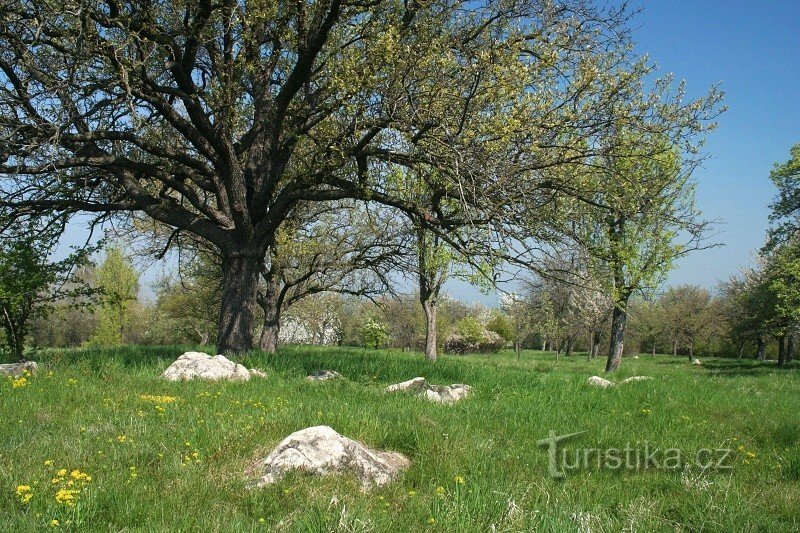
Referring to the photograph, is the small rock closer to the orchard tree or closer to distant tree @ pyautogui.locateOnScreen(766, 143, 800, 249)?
the orchard tree

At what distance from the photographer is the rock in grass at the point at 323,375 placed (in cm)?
945

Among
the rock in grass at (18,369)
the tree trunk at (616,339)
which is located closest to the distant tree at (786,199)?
the tree trunk at (616,339)

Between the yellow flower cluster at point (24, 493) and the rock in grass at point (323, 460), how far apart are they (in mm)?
1514

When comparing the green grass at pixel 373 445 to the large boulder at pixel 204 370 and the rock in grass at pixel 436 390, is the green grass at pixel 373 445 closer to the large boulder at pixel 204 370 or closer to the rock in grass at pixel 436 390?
the rock in grass at pixel 436 390

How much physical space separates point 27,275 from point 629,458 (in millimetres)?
10846

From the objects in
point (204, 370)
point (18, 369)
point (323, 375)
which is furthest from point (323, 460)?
point (18, 369)

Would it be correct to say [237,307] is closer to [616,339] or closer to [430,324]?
[430,324]

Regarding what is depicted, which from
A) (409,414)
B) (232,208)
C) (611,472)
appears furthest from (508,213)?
(232,208)

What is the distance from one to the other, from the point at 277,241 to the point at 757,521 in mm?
17269

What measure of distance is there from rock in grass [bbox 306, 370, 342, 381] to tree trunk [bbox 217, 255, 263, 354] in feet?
7.95

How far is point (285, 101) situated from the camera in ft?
35.0

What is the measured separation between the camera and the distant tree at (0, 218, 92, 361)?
1101 centimetres

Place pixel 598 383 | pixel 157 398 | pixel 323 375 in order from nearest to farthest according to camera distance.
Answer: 1. pixel 157 398
2. pixel 323 375
3. pixel 598 383

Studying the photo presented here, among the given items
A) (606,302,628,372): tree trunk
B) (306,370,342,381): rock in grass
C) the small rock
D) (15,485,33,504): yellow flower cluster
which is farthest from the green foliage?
(15,485,33,504): yellow flower cluster
